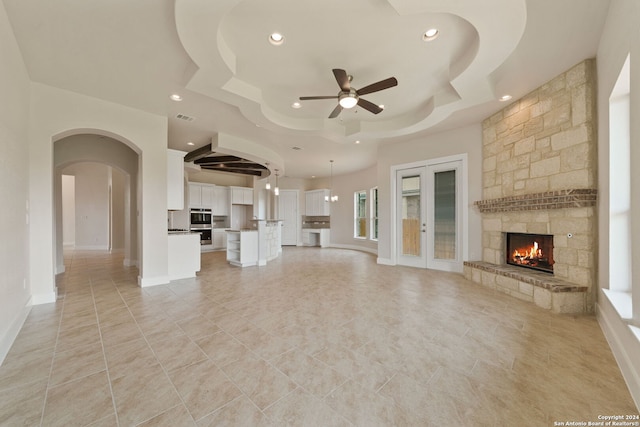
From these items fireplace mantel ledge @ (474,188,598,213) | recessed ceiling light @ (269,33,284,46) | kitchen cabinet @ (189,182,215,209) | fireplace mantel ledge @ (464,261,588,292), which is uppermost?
recessed ceiling light @ (269,33,284,46)

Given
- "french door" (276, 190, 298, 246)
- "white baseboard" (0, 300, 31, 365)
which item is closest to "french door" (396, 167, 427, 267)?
"french door" (276, 190, 298, 246)

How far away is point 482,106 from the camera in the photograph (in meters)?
4.31

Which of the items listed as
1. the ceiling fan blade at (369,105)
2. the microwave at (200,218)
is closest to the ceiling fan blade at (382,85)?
the ceiling fan blade at (369,105)

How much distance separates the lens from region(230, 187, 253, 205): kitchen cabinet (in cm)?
985

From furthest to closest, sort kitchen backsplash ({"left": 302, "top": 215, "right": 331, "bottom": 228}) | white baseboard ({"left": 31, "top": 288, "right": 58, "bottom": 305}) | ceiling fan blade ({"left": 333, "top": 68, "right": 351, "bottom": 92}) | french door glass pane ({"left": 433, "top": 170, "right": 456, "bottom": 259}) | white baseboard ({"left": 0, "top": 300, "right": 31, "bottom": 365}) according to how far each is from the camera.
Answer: kitchen backsplash ({"left": 302, "top": 215, "right": 331, "bottom": 228}) < french door glass pane ({"left": 433, "top": 170, "right": 456, "bottom": 259}) < white baseboard ({"left": 31, "top": 288, "right": 58, "bottom": 305}) < ceiling fan blade ({"left": 333, "top": 68, "right": 351, "bottom": 92}) < white baseboard ({"left": 0, "top": 300, "right": 31, "bottom": 365})

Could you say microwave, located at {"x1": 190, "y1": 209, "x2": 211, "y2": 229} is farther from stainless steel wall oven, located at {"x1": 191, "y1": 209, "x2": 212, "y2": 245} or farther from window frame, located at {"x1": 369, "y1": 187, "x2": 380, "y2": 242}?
window frame, located at {"x1": 369, "y1": 187, "x2": 380, "y2": 242}

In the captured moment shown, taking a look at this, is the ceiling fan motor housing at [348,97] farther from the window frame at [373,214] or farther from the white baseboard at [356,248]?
the white baseboard at [356,248]

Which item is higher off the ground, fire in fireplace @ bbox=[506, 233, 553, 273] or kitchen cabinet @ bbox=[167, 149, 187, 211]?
kitchen cabinet @ bbox=[167, 149, 187, 211]

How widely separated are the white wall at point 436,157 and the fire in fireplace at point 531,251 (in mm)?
581

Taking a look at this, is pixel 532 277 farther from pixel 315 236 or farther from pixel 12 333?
pixel 315 236

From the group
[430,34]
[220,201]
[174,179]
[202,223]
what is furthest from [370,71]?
[202,223]

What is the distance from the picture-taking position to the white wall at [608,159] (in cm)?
179

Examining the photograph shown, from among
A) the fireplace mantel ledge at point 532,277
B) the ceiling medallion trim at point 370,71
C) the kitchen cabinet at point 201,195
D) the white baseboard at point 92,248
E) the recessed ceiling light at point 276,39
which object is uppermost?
the recessed ceiling light at point 276,39

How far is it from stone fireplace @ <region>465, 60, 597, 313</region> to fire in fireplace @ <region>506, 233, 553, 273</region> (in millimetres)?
17
